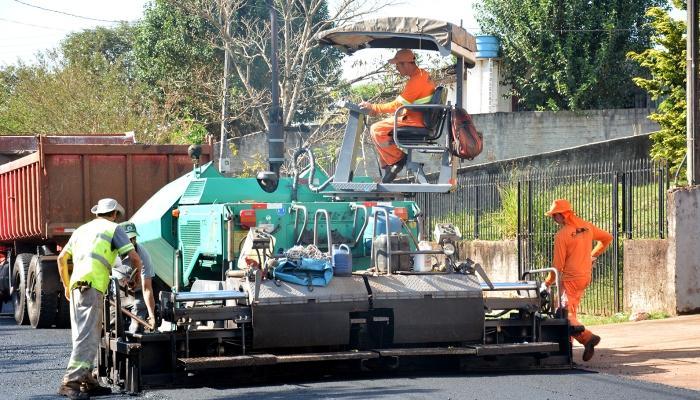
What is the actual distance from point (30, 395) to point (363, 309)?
277cm

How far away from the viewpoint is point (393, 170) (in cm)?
1094

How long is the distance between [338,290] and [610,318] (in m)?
6.98

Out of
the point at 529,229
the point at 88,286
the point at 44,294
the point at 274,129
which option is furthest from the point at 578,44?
the point at 88,286

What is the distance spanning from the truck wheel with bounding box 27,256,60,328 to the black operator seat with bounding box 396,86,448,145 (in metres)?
7.59

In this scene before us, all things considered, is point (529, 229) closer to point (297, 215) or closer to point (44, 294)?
point (44, 294)

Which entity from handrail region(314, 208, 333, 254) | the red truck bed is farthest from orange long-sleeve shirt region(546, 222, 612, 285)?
the red truck bed

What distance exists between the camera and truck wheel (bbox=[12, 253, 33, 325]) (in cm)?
1758

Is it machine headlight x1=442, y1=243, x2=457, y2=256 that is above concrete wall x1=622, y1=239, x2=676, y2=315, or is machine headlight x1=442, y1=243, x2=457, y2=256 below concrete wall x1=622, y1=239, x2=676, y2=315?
above

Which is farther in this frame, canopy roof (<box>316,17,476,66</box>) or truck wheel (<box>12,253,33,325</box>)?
truck wheel (<box>12,253,33,325</box>)

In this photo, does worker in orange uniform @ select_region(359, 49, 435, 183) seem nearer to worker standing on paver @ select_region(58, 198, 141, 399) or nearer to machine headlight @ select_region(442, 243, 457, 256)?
machine headlight @ select_region(442, 243, 457, 256)

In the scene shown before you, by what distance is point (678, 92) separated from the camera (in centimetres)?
2656

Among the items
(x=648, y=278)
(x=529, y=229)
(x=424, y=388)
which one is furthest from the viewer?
(x=529, y=229)

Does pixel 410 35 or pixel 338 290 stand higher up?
pixel 410 35

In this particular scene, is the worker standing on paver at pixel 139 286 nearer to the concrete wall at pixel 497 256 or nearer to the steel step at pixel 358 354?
the steel step at pixel 358 354
